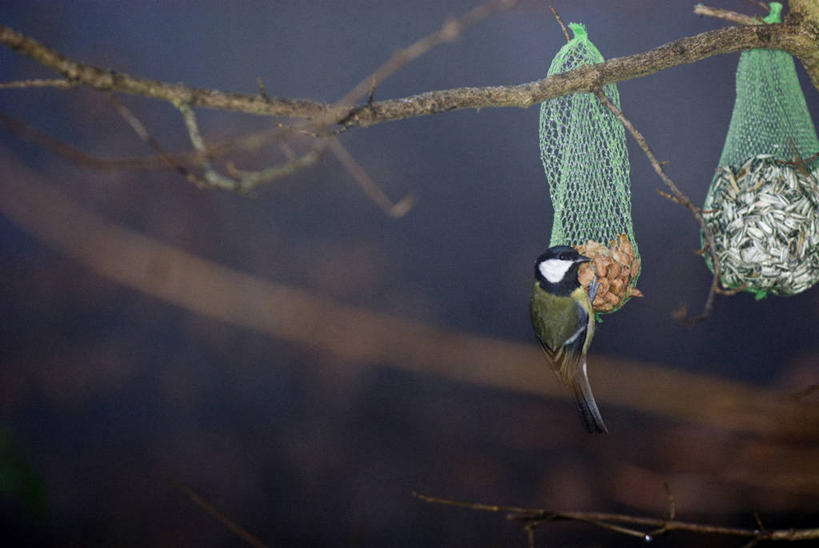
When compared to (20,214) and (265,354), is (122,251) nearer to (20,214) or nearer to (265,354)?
(20,214)

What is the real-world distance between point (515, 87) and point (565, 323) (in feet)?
1.71

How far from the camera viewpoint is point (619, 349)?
2.64 m

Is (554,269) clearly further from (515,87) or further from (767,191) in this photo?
(767,191)

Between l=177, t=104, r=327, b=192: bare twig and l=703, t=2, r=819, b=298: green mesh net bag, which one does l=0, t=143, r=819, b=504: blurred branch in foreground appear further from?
l=177, t=104, r=327, b=192: bare twig

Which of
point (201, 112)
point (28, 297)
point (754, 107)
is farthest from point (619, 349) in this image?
point (28, 297)

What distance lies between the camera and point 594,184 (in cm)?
155

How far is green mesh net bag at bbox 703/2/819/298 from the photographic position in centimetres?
146

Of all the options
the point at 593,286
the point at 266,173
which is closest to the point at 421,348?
the point at 593,286

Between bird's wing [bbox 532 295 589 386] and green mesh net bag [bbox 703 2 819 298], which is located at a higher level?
green mesh net bag [bbox 703 2 819 298]

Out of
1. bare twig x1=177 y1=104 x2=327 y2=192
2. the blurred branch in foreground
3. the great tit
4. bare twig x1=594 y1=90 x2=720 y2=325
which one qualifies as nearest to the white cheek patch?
the great tit

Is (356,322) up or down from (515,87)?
up

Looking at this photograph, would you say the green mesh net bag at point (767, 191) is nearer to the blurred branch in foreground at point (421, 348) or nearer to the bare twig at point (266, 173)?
the blurred branch in foreground at point (421, 348)

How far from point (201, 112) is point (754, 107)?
1703 millimetres

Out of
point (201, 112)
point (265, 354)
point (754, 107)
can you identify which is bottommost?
point (265, 354)
